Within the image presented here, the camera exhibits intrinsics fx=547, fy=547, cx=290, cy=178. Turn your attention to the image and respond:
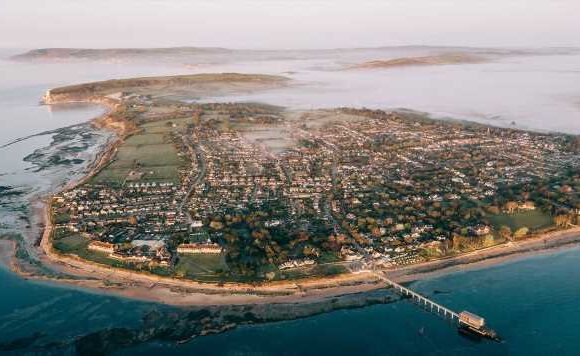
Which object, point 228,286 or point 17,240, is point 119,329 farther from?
point 17,240

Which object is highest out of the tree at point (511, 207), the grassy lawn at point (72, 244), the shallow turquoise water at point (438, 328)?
the tree at point (511, 207)

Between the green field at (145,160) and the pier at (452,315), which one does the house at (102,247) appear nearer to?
the green field at (145,160)

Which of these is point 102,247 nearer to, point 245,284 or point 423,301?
point 245,284

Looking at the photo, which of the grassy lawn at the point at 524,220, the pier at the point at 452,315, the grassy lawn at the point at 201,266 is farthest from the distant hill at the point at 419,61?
the pier at the point at 452,315

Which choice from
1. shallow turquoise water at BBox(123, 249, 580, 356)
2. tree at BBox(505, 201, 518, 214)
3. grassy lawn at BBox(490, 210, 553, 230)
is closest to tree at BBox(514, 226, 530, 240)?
grassy lawn at BBox(490, 210, 553, 230)

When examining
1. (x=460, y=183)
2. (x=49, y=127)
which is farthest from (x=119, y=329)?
(x=49, y=127)

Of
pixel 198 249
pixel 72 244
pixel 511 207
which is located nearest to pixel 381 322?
pixel 198 249

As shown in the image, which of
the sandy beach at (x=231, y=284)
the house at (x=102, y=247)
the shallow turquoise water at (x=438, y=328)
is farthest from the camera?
the house at (x=102, y=247)

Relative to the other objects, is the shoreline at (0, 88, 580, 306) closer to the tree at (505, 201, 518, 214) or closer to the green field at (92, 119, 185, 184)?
the tree at (505, 201, 518, 214)
